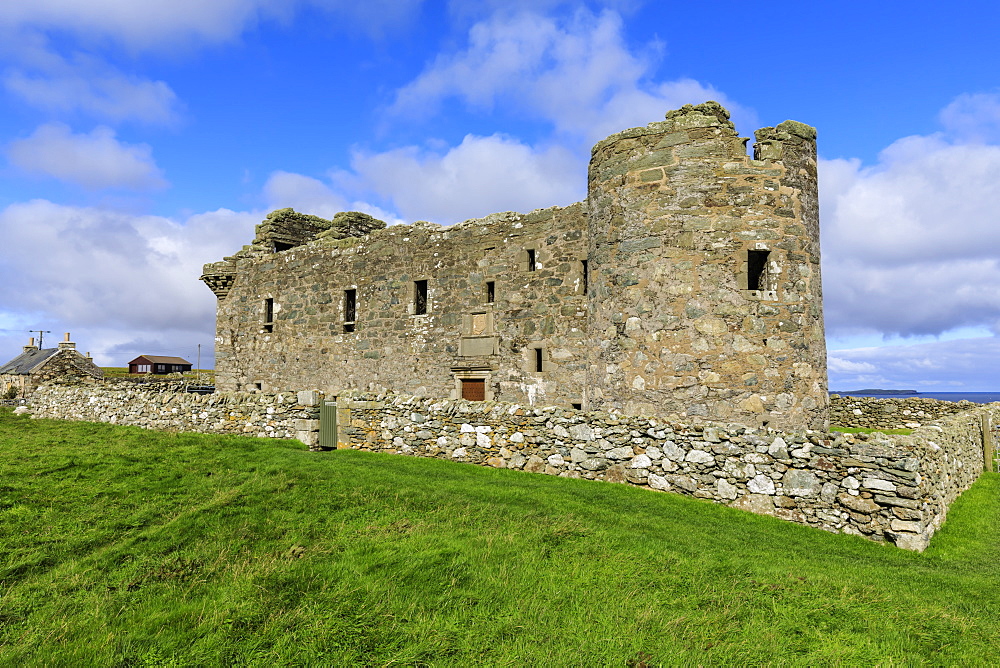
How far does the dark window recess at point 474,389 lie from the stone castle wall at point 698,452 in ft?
11.9

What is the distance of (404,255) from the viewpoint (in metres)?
18.4

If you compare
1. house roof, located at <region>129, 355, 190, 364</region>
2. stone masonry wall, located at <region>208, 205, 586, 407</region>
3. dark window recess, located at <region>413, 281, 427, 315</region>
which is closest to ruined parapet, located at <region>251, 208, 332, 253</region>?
stone masonry wall, located at <region>208, 205, 586, 407</region>

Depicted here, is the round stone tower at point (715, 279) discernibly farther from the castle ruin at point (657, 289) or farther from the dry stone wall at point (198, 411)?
the dry stone wall at point (198, 411)

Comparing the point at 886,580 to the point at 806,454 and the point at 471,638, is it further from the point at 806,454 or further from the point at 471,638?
the point at 471,638

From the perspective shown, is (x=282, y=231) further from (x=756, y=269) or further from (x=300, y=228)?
(x=756, y=269)

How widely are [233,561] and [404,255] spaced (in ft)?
44.5

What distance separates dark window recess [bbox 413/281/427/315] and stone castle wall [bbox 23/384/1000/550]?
16.0 feet

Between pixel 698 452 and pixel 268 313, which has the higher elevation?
pixel 268 313

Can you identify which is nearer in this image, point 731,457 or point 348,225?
point 731,457

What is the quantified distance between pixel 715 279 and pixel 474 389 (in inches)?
318

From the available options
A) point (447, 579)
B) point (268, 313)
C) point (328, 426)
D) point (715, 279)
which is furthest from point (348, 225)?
point (447, 579)

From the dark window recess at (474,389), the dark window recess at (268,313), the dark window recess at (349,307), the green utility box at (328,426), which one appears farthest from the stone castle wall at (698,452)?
the dark window recess at (268,313)

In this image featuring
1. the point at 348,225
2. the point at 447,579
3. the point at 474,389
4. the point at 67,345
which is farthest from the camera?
the point at 67,345

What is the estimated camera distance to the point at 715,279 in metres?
10.7
